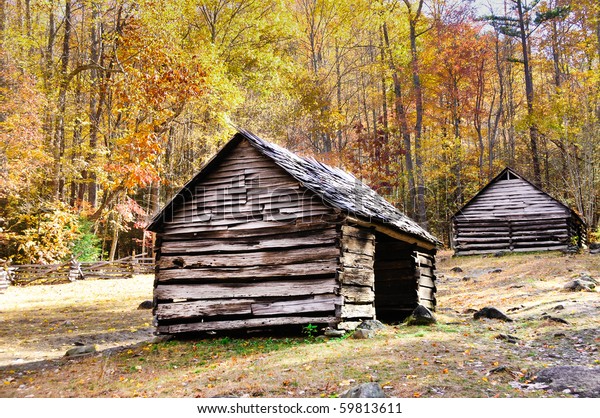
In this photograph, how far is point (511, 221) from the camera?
2553cm

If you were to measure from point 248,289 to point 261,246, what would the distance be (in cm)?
94

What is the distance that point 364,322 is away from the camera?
32.6 feet

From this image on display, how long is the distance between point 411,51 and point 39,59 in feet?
66.4

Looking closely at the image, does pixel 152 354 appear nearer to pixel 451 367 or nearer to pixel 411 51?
pixel 451 367

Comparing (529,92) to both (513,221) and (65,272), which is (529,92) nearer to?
(513,221)

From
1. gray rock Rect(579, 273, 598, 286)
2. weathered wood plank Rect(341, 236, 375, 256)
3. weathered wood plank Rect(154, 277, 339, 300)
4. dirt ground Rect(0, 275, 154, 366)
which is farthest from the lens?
gray rock Rect(579, 273, 598, 286)

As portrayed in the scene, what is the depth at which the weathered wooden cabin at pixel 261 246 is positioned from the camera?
9.60 metres

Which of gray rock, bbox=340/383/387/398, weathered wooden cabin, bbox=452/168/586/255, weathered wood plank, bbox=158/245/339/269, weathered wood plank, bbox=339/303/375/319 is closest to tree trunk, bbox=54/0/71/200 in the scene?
weathered wood plank, bbox=158/245/339/269

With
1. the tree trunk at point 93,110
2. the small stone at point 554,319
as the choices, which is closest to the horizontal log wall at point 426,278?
the small stone at point 554,319

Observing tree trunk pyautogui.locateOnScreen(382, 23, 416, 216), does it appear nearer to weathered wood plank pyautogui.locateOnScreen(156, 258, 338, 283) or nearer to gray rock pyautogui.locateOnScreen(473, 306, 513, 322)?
gray rock pyautogui.locateOnScreen(473, 306, 513, 322)

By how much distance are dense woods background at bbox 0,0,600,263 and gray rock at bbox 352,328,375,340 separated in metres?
11.7

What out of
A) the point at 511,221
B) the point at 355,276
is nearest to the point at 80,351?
the point at 355,276

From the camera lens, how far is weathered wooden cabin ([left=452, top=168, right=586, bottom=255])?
24.7 metres
